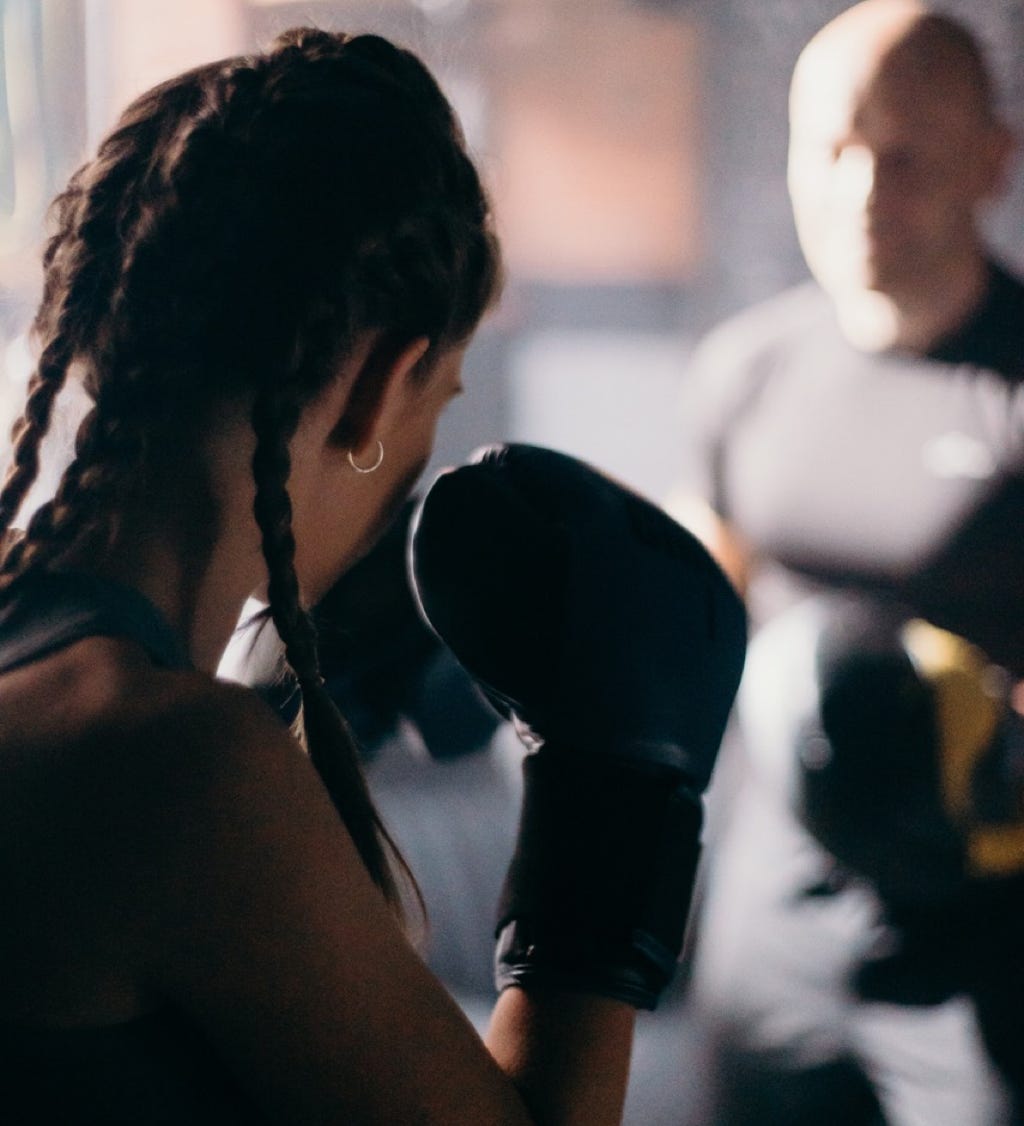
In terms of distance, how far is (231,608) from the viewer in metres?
0.62

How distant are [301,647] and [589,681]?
0.14 metres

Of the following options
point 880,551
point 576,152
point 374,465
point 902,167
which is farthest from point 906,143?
point 374,465

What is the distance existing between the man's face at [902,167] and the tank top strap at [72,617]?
1.06m

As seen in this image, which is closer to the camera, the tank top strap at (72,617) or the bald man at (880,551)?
the tank top strap at (72,617)

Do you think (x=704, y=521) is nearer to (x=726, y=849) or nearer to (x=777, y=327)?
(x=777, y=327)

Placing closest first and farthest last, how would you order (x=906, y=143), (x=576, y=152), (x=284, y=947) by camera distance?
1. (x=284, y=947)
2. (x=906, y=143)
3. (x=576, y=152)

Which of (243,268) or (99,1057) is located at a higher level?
(243,268)

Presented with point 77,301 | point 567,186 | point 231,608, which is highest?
point 77,301

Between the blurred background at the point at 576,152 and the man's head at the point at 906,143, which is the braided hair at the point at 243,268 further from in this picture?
the blurred background at the point at 576,152

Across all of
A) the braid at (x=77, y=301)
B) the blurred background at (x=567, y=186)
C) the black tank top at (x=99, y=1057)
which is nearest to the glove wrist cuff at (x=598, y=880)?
the black tank top at (x=99, y=1057)

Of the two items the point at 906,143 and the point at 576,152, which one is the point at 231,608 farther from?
the point at 576,152

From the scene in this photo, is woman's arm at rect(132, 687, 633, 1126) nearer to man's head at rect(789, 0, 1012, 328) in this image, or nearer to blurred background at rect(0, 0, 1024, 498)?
man's head at rect(789, 0, 1012, 328)

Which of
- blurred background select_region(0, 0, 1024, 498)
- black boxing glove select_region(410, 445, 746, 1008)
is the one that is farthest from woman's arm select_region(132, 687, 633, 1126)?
blurred background select_region(0, 0, 1024, 498)

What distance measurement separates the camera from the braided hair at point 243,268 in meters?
0.57
